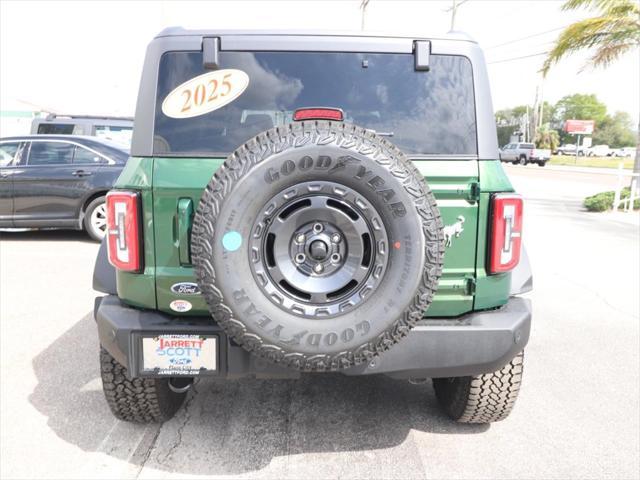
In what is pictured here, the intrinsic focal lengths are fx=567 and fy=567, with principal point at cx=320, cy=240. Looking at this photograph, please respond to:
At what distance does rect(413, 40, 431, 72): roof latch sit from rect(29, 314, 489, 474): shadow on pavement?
6.24 feet

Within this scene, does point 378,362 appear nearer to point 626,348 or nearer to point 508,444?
point 508,444

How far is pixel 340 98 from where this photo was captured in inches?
103

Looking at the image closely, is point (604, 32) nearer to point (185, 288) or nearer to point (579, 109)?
point (185, 288)

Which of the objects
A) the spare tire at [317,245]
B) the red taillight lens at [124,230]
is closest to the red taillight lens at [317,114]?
the spare tire at [317,245]

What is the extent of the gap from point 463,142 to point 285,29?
0.98 meters

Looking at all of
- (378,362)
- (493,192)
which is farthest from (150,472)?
(493,192)

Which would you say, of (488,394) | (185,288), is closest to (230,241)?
(185,288)

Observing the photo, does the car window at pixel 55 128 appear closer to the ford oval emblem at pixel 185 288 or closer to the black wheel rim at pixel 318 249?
the ford oval emblem at pixel 185 288

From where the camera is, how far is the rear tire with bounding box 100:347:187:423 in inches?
114

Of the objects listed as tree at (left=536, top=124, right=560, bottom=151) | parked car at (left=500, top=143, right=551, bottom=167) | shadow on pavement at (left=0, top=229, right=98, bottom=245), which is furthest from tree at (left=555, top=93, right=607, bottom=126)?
shadow on pavement at (left=0, top=229, right=98, bottom=245)

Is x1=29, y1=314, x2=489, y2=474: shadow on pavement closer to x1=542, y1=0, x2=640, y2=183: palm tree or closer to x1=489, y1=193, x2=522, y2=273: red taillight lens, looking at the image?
x1=489, y1=193, x2=522, y2=273: red taillight lens

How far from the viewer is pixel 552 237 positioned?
9547 millimetres

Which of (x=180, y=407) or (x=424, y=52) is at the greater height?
(x=424, y=52)

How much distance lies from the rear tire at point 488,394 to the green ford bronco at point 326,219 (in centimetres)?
38
